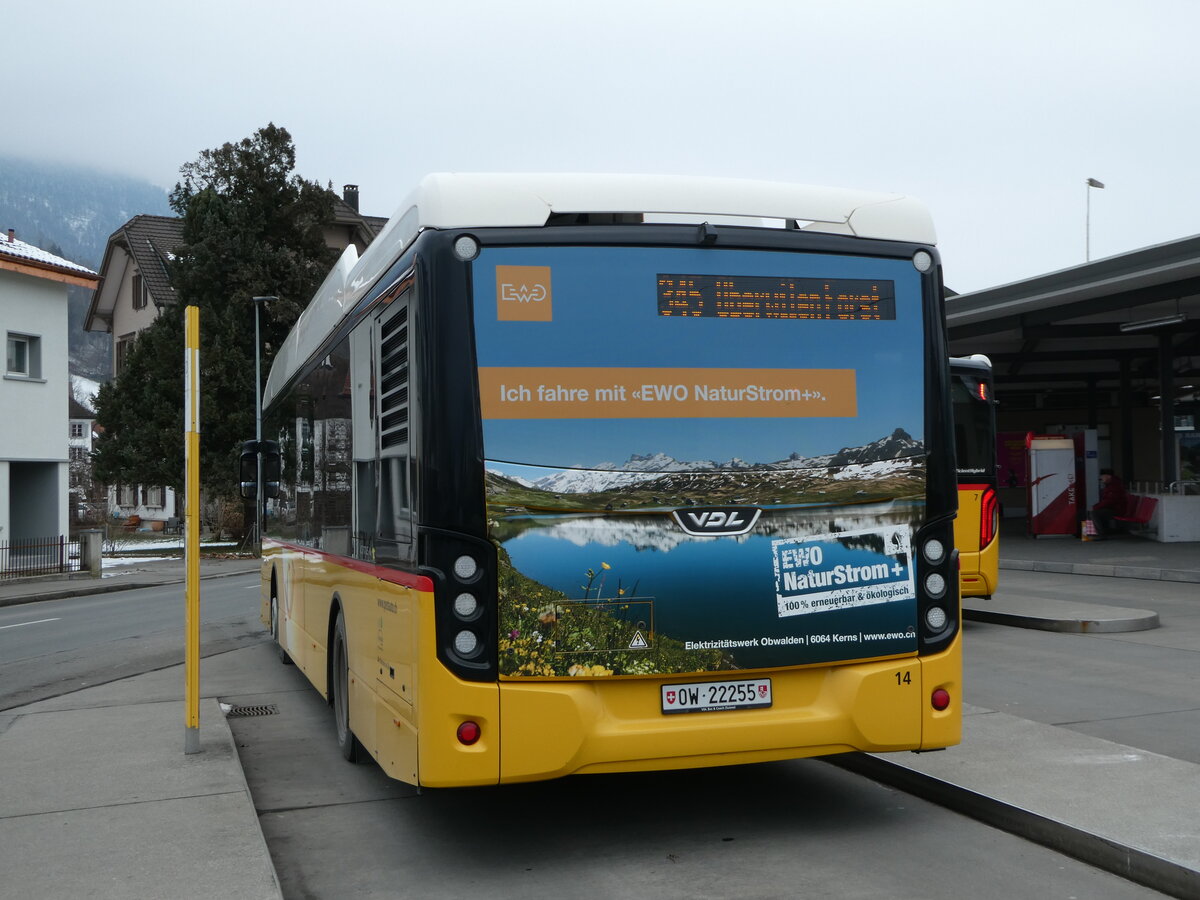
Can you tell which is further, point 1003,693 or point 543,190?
point 1003,693

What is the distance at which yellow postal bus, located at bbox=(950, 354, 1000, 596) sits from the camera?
13273mm

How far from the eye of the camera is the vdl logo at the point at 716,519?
539 cm

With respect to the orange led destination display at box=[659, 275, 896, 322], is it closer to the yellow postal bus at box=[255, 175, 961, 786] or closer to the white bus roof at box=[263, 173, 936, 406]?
the yellow postal bus at box=[255, 175, 961, 786]

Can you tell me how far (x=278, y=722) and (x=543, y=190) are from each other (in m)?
Result: 5.52

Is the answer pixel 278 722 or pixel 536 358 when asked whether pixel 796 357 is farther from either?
pixel 278 722

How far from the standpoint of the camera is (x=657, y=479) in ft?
17.6

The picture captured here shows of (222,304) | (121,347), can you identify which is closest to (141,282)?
(121,347)

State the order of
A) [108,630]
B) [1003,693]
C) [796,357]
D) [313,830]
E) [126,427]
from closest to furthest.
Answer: [796,357]
[313,830]
[1003,693]
[108,630]
[126,427]

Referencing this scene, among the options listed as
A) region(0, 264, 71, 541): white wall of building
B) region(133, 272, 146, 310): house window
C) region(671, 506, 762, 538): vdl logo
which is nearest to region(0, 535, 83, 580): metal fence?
region(0, 264, 71, 541): white wall of building

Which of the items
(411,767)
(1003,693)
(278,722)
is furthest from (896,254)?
(278,722)

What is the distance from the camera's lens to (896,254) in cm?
593

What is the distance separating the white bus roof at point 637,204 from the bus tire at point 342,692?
7.74 ft

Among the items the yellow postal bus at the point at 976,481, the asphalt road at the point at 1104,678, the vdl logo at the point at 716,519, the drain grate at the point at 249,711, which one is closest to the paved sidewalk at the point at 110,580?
the drain grate at the point at 249,711

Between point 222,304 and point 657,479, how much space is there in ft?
133
